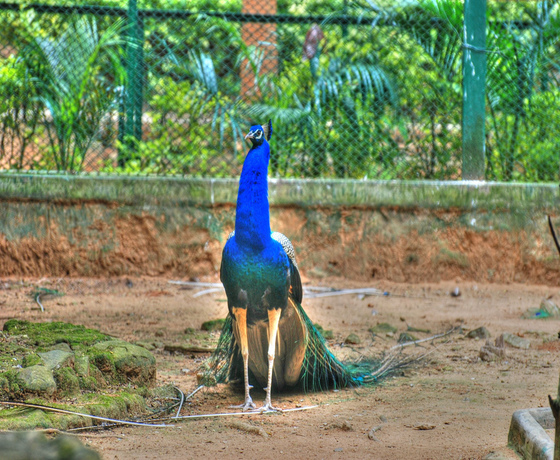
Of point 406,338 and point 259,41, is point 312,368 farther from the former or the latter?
point 259,41

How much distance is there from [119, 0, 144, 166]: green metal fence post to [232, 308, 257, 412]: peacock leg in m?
3.52

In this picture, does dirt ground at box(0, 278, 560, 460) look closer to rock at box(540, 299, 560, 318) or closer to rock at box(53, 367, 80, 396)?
rock at box(540, 299, 560, 318)

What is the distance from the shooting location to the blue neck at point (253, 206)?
3631mm

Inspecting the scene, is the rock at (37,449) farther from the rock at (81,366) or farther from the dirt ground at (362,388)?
the rock at (81,366)

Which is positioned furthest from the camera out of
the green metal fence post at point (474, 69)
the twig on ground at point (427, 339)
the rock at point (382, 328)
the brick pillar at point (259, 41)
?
the brick pillar at point (259, 41)

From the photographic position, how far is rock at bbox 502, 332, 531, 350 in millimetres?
4772

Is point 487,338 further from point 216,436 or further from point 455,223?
point 216,436

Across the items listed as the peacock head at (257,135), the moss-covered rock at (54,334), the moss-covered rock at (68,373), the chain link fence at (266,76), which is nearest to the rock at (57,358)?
the moss-covered rock at (68,373)

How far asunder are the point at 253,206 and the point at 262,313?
631 millimetres

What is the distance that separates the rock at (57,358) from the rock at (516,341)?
9.93ft

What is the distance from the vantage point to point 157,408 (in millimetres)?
3514

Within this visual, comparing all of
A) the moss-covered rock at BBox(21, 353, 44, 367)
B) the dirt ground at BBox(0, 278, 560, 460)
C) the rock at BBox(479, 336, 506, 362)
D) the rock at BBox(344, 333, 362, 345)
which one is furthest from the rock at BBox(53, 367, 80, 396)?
the rock at BBox(479, 336, 506, 362)

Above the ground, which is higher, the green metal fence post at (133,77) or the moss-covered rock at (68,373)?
the green metal fence post at (133,77)

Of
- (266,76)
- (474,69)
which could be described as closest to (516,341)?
(474,69)
